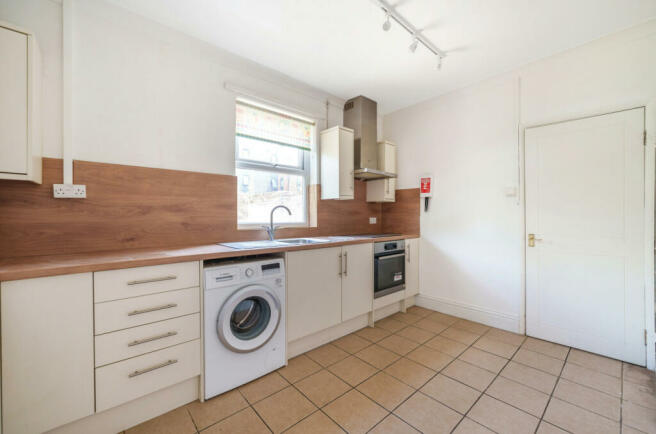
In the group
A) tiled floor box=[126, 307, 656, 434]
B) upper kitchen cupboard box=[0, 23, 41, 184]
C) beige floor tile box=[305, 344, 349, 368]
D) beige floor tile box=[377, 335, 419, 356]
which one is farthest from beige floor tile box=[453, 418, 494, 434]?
upper kitchen cupboard box=[0, 23, 41, 184]

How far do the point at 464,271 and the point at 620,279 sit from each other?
119cm

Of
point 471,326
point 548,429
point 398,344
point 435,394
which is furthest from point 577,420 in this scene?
point 471,326

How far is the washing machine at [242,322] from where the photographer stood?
1682 mm

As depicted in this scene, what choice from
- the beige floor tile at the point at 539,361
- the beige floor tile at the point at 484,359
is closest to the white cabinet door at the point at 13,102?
the beige floor tile at the point at 484,359

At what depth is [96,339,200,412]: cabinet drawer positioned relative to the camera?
136cm

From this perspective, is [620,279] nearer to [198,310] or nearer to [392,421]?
[392,421]

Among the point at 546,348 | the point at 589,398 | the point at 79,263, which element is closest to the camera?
the point at 79,263

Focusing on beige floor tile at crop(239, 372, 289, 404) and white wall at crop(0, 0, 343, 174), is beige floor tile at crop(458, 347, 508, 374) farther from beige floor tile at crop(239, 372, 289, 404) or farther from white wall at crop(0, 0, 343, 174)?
white wall at crop(0, 0, 343, 174)

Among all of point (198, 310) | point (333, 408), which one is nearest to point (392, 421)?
point (333, 408)

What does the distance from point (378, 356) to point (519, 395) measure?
0.96 m

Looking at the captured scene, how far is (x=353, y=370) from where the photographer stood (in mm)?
2012

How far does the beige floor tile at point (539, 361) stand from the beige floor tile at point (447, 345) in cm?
40

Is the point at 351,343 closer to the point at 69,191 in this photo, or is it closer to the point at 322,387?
the point at 322,387

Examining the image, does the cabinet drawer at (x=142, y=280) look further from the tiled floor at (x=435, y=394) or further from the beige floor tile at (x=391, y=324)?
the beige floor tile at (x=391, y=324)
